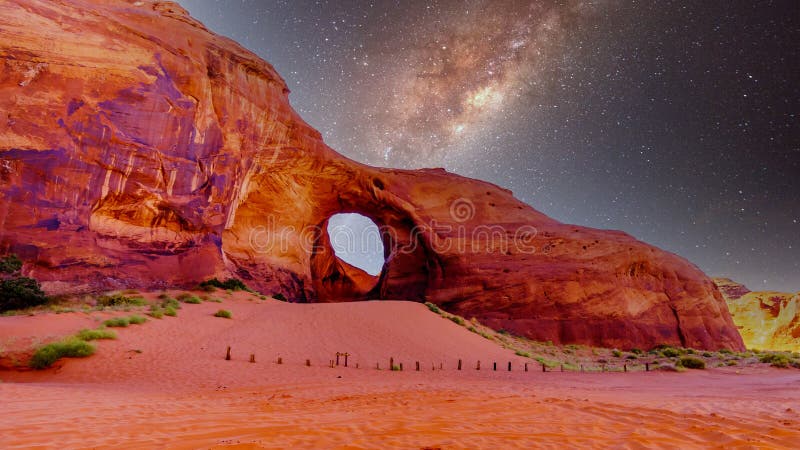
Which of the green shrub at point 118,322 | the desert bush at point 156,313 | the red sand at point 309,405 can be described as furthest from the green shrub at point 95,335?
the desert bush at point 156,313

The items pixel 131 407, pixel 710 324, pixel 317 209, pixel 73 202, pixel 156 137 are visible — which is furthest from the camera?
pixel 317 209

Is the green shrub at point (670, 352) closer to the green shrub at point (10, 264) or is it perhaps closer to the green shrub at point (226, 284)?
the green shrub at point (226, 284)

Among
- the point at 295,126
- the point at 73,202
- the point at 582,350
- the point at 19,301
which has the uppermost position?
the point at 295,126

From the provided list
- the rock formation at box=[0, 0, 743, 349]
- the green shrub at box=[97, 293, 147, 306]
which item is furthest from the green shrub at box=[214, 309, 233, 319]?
the rock formation at box=[0, 0, 743, 349]

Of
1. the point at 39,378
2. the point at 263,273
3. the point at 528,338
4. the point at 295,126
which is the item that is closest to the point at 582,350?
the point at 528,338

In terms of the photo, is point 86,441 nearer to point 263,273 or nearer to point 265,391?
point 265,391

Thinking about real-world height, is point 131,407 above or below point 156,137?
below

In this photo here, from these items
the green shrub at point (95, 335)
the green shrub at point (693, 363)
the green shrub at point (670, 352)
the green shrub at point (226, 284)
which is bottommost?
the green shrub at point (670, 352)

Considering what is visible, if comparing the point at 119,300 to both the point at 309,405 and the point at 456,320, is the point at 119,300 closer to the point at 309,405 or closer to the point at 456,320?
the point at 309,405
